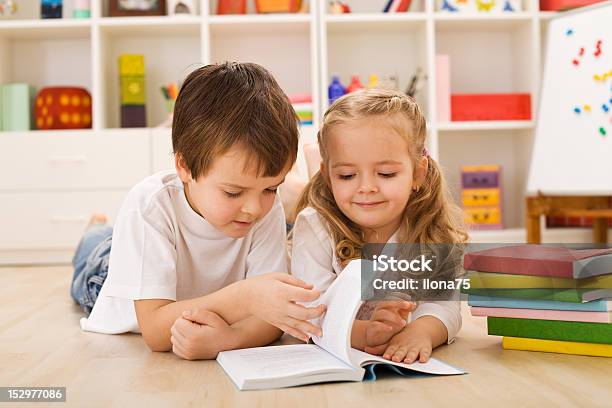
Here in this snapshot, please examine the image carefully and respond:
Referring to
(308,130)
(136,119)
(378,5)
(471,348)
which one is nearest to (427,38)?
(378,5)

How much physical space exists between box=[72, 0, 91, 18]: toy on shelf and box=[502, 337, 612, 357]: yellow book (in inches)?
99.8

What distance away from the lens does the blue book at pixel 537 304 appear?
1.16m

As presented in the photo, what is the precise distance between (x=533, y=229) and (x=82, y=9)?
2063 mm

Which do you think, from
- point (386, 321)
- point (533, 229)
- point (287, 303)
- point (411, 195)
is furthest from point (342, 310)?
point (533, 229)

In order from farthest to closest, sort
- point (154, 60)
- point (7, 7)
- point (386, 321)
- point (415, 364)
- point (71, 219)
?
1. point (154, 60)
2. point (7, 7)
3. point (71, 219)
4. point (386, 321)
5. point (415, 364)

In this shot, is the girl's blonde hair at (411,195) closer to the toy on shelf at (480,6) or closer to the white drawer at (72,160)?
the white drawer at (72,160)

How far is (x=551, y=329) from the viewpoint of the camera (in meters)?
1.21

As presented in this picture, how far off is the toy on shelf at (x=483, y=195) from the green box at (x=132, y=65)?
1448 millimetres

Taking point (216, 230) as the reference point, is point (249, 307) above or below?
below

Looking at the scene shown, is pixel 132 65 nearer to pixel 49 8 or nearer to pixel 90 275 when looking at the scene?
pixel 49 8

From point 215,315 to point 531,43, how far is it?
2.45 meters

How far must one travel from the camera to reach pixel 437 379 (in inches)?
42.1

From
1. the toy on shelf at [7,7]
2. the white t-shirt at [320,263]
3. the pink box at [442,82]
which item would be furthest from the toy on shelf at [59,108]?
the white t-shirt at [320,263]

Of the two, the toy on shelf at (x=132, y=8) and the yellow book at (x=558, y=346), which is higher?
the toy on shelf at (x=132, y=8)
